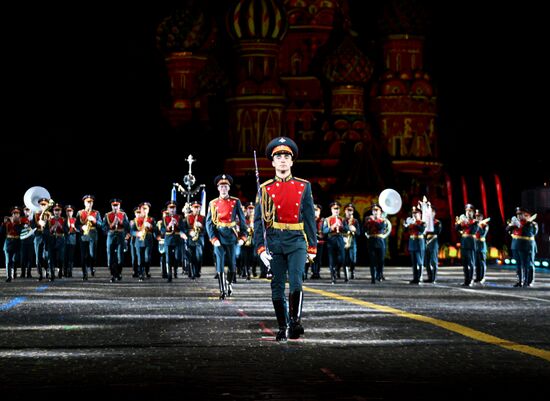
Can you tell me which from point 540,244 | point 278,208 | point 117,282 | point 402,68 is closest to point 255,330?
point 278,208

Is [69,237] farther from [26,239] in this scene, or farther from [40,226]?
[26,239]

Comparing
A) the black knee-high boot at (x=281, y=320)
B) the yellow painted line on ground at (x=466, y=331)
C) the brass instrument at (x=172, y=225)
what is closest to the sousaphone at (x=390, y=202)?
the brass instrument at (x=172, y=225)

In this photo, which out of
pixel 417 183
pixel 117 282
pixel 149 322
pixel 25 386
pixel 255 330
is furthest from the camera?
pixel 417 183

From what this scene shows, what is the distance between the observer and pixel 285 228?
1712cm

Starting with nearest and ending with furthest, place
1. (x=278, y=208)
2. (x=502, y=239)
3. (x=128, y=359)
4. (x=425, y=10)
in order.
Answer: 1. (x=128, y=359)
2. (x=278, y=208)
3. (x=502, y=239)
4. (x=425, y=10)

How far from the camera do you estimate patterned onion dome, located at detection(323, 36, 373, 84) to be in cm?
9525

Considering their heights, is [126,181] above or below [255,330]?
above

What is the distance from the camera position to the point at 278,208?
17.2 m

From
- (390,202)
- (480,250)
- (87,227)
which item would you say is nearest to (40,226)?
(87,227)

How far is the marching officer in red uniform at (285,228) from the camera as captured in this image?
55.6ft

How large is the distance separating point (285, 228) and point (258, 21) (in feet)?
239

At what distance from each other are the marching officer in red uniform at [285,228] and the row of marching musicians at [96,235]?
69.4 feet

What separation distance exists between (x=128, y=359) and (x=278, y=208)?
133 inches

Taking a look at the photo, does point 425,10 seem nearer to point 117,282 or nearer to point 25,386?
point 117,282
